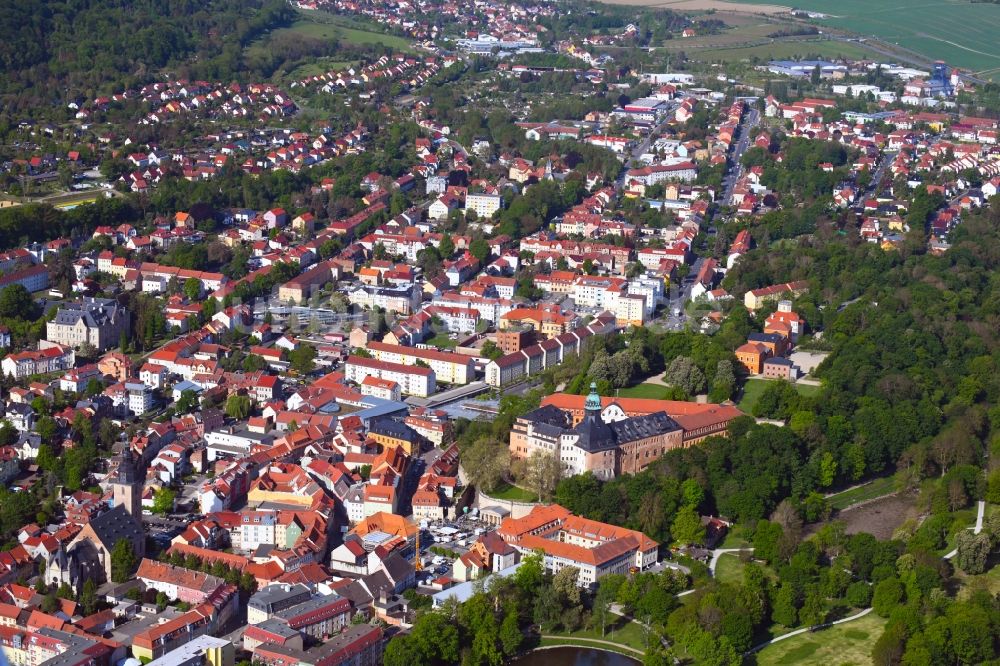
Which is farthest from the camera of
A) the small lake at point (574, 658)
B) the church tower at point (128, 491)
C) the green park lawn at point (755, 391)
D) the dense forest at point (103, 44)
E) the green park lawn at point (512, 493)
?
the dense forest at point (103, 44)

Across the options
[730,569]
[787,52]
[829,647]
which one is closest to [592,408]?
[730,569]

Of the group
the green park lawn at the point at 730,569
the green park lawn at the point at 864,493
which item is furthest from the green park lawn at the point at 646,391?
the green park lawn at the point at 730,569

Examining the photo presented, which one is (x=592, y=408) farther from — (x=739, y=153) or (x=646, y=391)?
(x=739, y=153)

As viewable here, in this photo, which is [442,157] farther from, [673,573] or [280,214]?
[673,573]

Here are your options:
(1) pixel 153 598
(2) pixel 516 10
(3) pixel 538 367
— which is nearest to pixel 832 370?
(3) pixel 538 367

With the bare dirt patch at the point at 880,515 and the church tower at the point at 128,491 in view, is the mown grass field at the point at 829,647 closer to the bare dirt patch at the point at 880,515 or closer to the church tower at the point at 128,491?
the bare dirt patch at the point at 880,515
